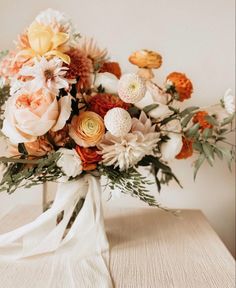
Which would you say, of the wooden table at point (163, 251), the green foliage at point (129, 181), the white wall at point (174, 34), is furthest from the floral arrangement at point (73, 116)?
the white wall at point (174, 34)

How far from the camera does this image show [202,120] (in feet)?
2.77

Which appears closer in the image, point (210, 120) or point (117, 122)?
point (117, 122)

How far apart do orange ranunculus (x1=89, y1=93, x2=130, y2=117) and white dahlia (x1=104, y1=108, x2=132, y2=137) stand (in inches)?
1.4

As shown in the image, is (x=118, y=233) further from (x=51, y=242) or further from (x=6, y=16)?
(x=6, y=16)

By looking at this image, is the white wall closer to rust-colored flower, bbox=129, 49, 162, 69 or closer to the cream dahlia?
rust-colored flower, bbox=129, 49, 162, 69

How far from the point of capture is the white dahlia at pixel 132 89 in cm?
68

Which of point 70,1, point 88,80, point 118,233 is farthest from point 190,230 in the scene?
point 70,1

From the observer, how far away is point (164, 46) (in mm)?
1179

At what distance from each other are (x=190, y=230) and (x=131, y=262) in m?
0.27

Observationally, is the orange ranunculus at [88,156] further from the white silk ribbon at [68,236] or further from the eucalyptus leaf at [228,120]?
the eucalyptus leaf at [228,120]

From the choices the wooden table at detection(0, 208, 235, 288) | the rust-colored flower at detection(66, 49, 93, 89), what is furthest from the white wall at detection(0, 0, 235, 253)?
the rust-colored flower at detection(66, 49, 93, 89)

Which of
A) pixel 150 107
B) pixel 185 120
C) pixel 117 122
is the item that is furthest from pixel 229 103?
pixel 117 122

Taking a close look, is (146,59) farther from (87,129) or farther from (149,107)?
(87,129)

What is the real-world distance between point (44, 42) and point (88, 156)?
0.76 ft
